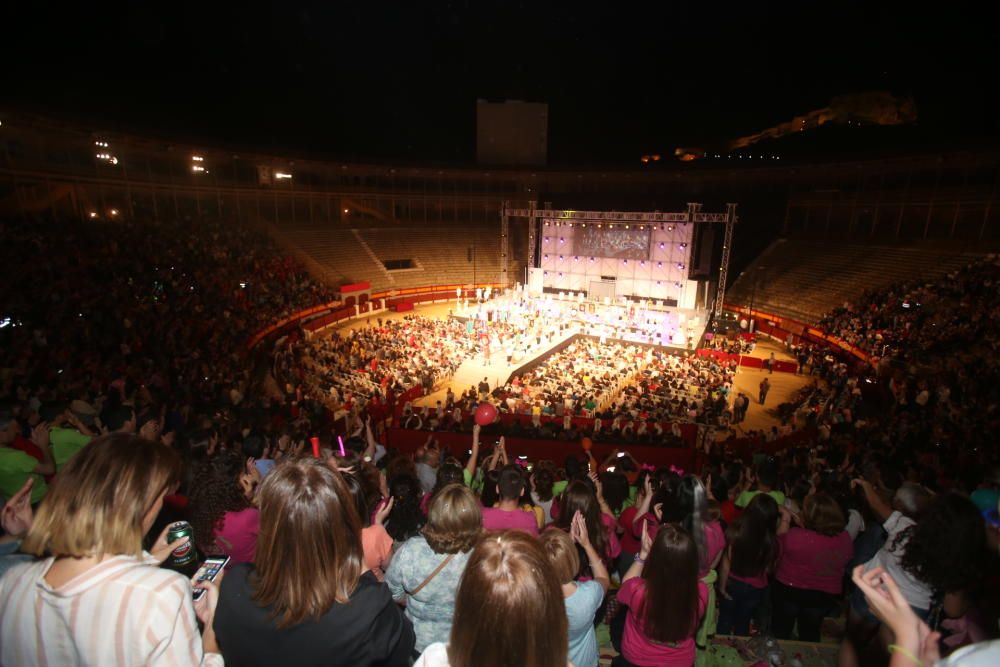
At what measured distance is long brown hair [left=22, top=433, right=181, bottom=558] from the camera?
1808mm

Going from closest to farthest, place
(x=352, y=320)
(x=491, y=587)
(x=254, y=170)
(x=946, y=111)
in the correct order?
(x=491, y=587) → (x=352, y=320) → (x=946, y=111) → (x=254, y=170)

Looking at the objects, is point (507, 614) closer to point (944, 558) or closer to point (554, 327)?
point (944, 558)

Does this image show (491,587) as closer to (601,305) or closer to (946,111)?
(601,305)

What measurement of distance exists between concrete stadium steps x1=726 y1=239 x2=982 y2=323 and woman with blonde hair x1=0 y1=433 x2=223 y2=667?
98.3 ft

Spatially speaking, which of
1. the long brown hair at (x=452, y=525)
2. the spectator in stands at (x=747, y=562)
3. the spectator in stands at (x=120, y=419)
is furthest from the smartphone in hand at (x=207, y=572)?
the spectator in stands at (x=120, y=419)

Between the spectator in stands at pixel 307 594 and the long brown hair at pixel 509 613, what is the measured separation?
451 millimetres

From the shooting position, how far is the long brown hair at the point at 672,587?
272 centimetres

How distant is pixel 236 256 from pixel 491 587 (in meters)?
28.9

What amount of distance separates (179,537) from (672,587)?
8.73 feet

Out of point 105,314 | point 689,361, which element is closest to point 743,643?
point 105,314

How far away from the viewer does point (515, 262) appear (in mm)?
40781

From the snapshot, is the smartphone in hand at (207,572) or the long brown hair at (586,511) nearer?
the smartphone in hand at (207,572)

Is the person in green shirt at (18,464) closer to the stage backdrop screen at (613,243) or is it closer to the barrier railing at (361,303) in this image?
the barrier railing at (361,303)

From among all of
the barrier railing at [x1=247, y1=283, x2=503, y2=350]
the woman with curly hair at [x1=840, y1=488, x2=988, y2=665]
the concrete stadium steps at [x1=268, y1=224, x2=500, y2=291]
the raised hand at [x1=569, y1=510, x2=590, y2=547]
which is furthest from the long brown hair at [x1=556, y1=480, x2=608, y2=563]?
the concrete stadium steps at [x1=268, y1=224, x2=500, y2=291]
